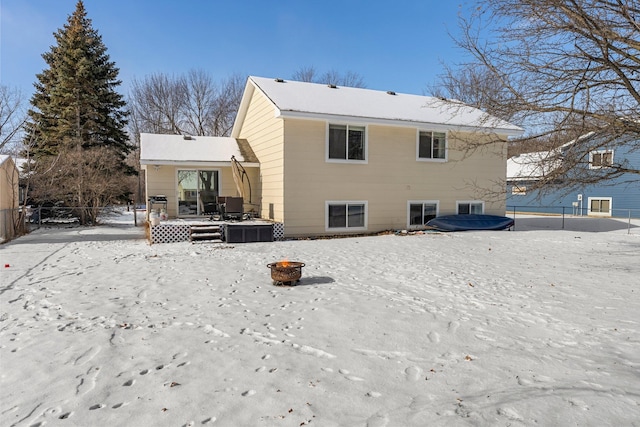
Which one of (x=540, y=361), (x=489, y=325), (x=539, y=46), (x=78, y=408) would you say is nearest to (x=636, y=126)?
(x=539, y=46)

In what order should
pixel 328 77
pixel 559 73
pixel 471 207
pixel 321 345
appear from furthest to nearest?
1. pixel 328 77
2. pixel 471 207
3. pixel 559 73
4. pixel 321 345

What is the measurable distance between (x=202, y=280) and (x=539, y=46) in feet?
23.2

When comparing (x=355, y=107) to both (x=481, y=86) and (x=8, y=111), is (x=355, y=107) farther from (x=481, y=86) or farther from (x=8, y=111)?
(x=8, y=111)

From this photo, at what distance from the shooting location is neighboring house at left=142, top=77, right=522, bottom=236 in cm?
1162

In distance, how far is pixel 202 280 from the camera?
637 cm

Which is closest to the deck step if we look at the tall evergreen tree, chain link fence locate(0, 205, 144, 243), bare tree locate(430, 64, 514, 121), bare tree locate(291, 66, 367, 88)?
chain link fence locate(0, 205, 144, 243)

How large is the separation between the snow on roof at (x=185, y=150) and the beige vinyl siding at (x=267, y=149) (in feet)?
3.13

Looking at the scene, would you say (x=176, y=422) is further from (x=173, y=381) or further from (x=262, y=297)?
(x=262, y=297)

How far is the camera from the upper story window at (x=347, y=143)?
12.0 metres

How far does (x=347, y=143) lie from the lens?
12211mm

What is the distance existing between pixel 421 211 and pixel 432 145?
2461 millimetres

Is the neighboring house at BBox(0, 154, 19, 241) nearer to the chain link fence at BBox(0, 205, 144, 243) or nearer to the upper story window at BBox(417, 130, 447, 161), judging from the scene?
the chain link fence at BBox(0, 205, 144, 243)

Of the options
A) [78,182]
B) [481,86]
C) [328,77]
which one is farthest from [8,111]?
[328,77]

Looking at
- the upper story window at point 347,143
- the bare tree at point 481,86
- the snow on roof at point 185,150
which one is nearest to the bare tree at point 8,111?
the snow on roof at point 185,150
